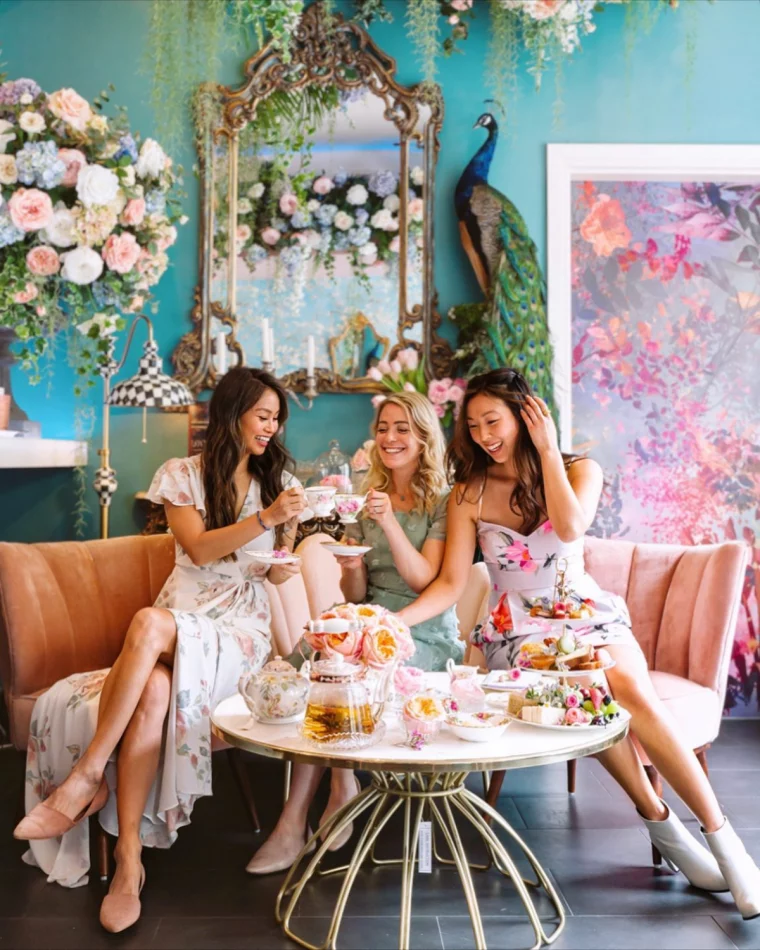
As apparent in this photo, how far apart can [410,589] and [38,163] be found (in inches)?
61.3

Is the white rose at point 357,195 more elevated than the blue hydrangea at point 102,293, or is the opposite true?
the white rose at point 357,195

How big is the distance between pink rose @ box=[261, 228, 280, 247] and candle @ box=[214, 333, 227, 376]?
1.33 ft

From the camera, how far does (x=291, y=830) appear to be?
8.22 ft

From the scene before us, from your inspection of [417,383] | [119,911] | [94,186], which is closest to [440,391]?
[417,383]

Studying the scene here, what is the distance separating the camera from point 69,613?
2.97m

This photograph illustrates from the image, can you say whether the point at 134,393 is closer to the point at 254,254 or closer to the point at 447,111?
the point at 254,254

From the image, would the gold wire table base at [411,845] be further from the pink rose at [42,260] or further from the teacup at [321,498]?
the pink rose at [42,260]

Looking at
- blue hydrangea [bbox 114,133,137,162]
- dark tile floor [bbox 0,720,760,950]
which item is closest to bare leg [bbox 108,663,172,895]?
dark tile floor [bbox 0,720,760,950]

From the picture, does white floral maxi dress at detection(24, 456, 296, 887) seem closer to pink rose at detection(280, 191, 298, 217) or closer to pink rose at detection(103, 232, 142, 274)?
pink rose at detection(103, 232, 142, 274)

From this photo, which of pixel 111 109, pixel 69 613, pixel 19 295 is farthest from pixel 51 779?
pixel 111 109

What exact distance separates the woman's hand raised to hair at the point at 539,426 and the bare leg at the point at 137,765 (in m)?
1.16

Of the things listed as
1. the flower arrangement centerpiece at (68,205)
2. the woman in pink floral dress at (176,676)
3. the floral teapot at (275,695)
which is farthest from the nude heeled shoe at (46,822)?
the flower arrangement centerpiece at (68,205)

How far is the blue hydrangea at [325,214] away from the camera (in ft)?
12.3

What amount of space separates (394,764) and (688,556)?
1.68 meters
